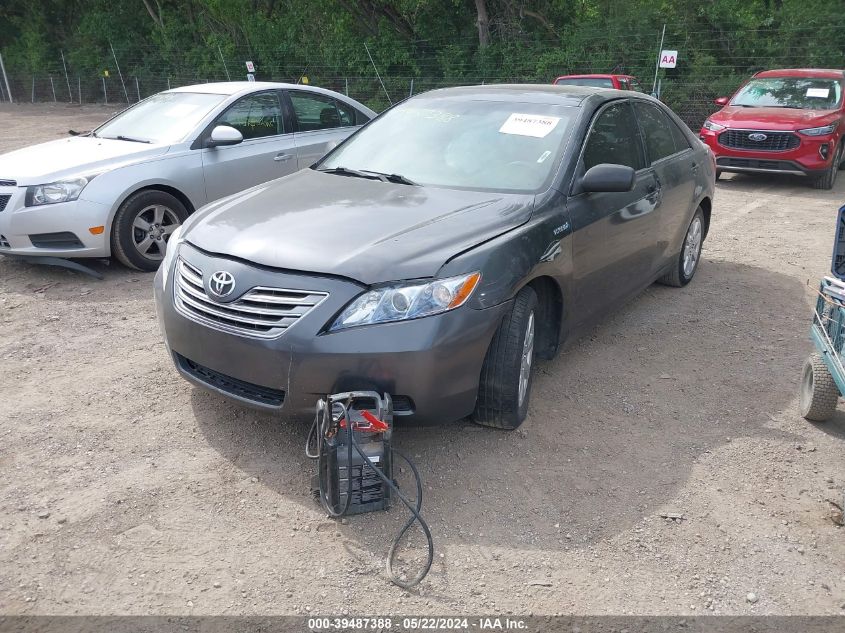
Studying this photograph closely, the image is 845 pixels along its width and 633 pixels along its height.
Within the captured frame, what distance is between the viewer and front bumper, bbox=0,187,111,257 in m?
6.05

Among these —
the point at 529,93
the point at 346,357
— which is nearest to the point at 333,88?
the point at 529,93

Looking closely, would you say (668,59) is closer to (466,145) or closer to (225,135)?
(225,135)

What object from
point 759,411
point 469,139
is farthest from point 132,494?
point 759,411

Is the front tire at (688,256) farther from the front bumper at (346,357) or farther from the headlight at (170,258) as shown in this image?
the headlight at (170,258)

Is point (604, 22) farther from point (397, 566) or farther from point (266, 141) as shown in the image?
point (397, 566)

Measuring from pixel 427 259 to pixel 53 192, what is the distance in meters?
4.09

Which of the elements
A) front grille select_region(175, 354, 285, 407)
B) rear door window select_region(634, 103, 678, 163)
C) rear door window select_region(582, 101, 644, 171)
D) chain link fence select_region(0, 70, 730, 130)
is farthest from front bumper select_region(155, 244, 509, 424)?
chain link fence select_region(0, 70, 730, 130)

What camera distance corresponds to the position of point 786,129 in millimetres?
11016

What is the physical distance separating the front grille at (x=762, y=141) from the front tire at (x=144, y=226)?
8.32 metres

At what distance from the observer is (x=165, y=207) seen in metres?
6.62

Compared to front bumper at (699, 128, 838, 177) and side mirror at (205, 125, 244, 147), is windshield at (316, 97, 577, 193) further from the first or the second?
front bumper at (699, 128, 838, 177)

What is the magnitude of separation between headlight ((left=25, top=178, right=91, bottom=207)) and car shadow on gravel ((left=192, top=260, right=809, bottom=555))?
2918 mm

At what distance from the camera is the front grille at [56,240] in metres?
6.12

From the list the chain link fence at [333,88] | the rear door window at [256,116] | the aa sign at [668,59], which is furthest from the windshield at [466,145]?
the chain link fence at [333,88]
